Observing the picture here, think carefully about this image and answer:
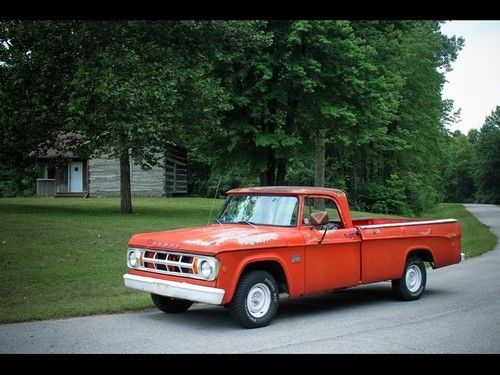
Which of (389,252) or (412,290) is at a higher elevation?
(389,252)

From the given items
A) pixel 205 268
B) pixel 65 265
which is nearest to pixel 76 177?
pixel 65 265

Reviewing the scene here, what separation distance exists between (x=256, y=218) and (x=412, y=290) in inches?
126

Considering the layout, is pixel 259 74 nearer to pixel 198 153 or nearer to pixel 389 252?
pixel 198 153

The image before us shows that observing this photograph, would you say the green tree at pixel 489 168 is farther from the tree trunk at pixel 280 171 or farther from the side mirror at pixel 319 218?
the side mirror at pixel 319 218

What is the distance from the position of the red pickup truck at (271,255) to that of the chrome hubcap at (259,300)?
0.01 meters

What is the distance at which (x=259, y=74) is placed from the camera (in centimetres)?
2572

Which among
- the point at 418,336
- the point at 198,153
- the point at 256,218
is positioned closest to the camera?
the point at 418,336

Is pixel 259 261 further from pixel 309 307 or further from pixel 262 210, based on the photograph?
pixel 309 307

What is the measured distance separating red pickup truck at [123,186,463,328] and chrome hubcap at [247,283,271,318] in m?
0.01

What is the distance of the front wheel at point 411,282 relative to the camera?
A: 10.4m

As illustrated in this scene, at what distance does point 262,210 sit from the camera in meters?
9.41

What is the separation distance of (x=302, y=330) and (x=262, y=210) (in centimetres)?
213

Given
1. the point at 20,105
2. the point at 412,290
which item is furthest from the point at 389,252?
the point at 20,105

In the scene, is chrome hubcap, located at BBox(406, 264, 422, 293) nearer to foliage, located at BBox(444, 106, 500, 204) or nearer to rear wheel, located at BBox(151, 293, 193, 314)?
rear wheel, located at BBox(151, 293, 193, 314)
